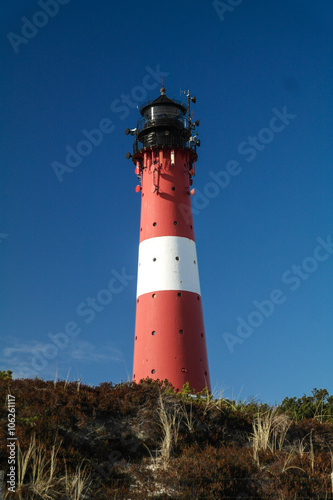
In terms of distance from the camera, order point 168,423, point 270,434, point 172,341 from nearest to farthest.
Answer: point 168,423 → point 270,434 → point 172,341

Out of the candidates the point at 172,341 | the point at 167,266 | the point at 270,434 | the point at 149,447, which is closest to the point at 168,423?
the point at 149,447

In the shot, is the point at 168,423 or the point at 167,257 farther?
the point at 167,257

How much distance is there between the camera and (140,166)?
1278 inches

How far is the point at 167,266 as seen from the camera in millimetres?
27781

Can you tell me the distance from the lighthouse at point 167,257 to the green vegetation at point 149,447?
12.1m

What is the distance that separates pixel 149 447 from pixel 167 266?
16.6m

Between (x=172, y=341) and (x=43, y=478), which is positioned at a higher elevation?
(x=172, y=341)

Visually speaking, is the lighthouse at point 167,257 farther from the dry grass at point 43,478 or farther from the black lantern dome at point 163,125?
the dry grass at point 43,478

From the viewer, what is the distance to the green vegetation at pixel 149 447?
383 inches

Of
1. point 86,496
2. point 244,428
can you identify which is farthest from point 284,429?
point 86,496

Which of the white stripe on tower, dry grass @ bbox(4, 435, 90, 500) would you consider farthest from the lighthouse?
dry grass @ bbox(4, 435, 90, 500)

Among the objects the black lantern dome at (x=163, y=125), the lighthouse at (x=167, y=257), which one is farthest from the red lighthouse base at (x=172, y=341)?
the black lantern dome at (x=163, y=125)

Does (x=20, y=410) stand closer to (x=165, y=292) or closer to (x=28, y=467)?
(x=28, y=467)

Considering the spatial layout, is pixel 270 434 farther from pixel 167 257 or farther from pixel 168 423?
pixel 167 257
